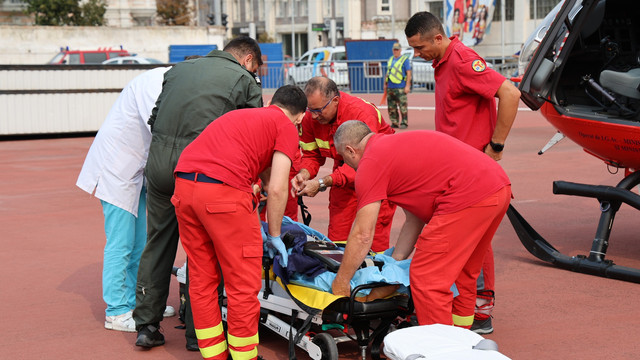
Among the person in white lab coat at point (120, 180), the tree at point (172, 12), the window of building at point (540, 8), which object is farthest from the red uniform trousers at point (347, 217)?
the tree at point (172, 12)

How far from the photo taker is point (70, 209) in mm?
10531

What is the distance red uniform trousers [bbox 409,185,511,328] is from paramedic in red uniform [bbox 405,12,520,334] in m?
0.95

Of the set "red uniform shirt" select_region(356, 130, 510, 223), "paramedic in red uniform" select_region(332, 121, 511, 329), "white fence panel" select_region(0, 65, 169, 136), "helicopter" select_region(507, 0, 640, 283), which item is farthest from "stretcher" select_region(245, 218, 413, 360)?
"white fence panel" select_region(0, 65, 169, 136)

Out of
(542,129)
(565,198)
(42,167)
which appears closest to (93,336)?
(565,198)

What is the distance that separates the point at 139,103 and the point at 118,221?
A: 2.78ft

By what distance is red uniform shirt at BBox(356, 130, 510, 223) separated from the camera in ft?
15.0

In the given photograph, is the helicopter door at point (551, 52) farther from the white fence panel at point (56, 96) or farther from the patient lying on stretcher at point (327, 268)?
the white fence panel at point (56, 96)

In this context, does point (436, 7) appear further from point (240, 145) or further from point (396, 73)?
point (240, 145)

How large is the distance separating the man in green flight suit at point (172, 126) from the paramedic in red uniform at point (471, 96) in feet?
4.13

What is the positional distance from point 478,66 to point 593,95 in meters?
3.21

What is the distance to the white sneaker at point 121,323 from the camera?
584 centimetres

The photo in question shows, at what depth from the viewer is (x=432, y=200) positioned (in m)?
4.72

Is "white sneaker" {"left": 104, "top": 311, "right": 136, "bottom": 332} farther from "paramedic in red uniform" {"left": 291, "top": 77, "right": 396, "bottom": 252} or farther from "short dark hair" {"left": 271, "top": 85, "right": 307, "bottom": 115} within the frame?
"short dark hair" {"left": 271, "top": 85, "right": 307, "bottom": 115}

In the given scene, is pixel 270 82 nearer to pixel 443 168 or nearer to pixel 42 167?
pixel 42 167
